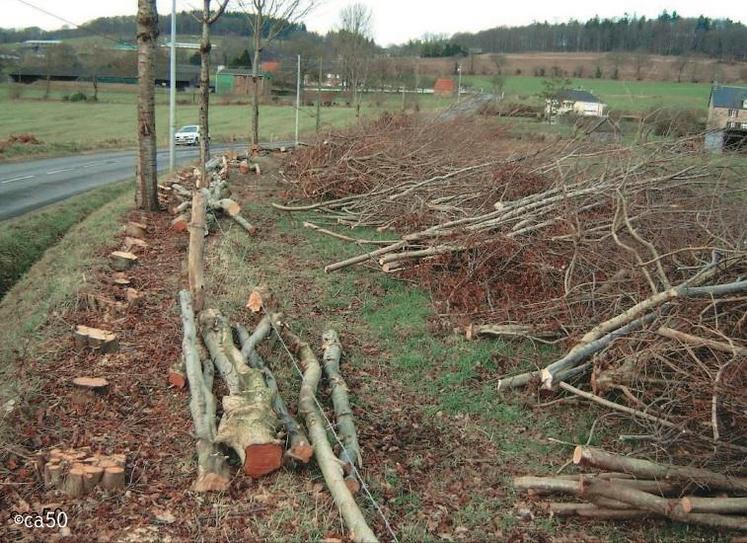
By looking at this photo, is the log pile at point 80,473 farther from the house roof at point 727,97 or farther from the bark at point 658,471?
the house roof at point 727,97

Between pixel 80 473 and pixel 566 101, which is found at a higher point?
pixel 566 101

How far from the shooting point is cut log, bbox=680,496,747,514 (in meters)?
4.43

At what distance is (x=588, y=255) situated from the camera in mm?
8031

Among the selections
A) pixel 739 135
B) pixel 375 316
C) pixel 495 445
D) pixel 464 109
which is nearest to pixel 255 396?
pixel 495 445

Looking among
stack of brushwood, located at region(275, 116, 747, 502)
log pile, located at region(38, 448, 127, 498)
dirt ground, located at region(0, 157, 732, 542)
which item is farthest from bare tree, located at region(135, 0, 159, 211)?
log pile, located at region(38, 448, 127, 498)

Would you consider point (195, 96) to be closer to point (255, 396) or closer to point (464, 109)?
point (464, 109)

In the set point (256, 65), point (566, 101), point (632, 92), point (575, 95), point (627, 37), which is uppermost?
point (627, 37)

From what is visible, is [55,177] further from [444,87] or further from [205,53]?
[444,87]

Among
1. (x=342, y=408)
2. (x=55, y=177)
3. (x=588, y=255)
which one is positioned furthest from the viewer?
(x=55, y=177)

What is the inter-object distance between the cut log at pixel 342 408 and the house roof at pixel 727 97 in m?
15.1

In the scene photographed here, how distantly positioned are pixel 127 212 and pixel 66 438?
26.4 feet

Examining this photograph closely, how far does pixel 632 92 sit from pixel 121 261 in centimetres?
1200

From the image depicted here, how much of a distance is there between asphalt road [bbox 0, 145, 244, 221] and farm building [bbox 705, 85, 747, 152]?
1369 cm

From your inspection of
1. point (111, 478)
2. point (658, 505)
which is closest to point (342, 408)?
point (111, 478)
